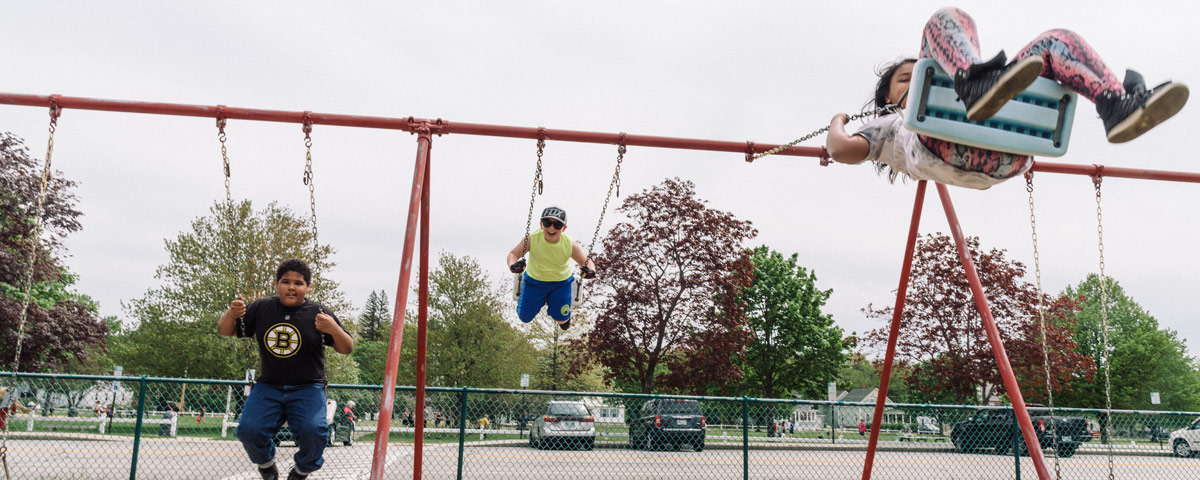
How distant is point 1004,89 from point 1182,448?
1498 centimetres

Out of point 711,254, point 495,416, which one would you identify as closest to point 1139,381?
point 711,254

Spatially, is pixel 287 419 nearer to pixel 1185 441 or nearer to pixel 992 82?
pixel 992 82

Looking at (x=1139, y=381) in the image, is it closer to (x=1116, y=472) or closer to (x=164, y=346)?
(x=1116, y=472)

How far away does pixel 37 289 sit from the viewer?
18.8 m

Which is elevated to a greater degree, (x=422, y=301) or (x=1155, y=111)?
(x=1155, y=111)

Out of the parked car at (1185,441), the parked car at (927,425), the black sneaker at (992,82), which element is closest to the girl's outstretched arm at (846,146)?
the black sneaker at (992,82)

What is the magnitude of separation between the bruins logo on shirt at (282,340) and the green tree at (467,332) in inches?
741

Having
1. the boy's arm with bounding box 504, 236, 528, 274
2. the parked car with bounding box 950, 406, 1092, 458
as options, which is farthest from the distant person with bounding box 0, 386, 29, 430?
the parked car with bounding box 950, 406, 1092, 458

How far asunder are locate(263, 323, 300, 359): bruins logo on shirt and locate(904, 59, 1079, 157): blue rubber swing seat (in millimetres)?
3289

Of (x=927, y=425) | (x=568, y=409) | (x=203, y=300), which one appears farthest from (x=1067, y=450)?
(x=203, y=300)

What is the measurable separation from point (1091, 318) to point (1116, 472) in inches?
1255

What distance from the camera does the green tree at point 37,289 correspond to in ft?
53.0

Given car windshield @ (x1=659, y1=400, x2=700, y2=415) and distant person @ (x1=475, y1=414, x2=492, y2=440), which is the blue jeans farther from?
car windshield @ (x1=659, y1=400, x2=700, y2=415)

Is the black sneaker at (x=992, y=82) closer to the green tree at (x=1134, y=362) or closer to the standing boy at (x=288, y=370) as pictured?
the standing boy at (x=288, y=370)
